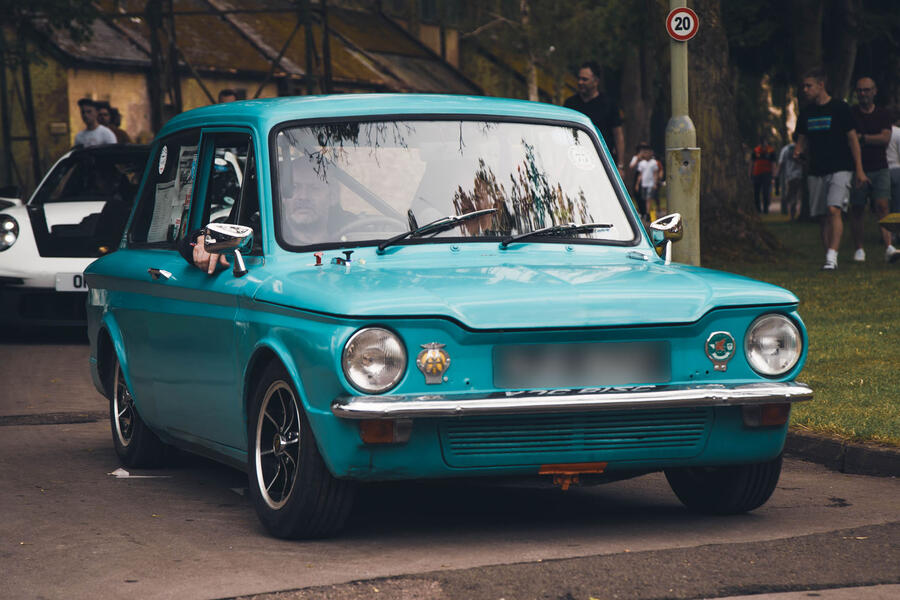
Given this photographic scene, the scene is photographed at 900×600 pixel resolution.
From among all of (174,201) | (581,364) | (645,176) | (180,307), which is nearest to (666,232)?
(581,364)

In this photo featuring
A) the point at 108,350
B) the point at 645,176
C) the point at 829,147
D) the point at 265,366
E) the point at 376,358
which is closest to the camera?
the point at 376,358

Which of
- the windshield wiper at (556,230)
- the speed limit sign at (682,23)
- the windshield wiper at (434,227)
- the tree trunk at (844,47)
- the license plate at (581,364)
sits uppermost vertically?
the tree trunk at (844,47)

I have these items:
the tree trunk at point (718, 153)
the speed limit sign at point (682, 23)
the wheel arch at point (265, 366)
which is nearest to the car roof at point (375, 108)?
the wheel arch at point (265, 366)

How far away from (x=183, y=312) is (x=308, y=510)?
1.40m

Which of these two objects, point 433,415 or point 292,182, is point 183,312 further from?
point 433,415

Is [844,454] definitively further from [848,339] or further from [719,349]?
[848,339]

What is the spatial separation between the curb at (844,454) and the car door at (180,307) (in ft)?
9.66

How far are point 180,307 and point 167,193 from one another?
101 cm

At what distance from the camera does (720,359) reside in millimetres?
5652

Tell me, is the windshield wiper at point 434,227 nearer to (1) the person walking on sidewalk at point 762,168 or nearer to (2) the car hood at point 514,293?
(2) the car hood at point 514,293

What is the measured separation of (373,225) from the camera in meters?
6.36

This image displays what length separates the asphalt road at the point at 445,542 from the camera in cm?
507

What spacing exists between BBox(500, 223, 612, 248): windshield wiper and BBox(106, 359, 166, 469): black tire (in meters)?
2.10

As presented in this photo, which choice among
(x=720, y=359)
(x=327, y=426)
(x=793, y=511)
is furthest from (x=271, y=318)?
(x=793, y=511)
